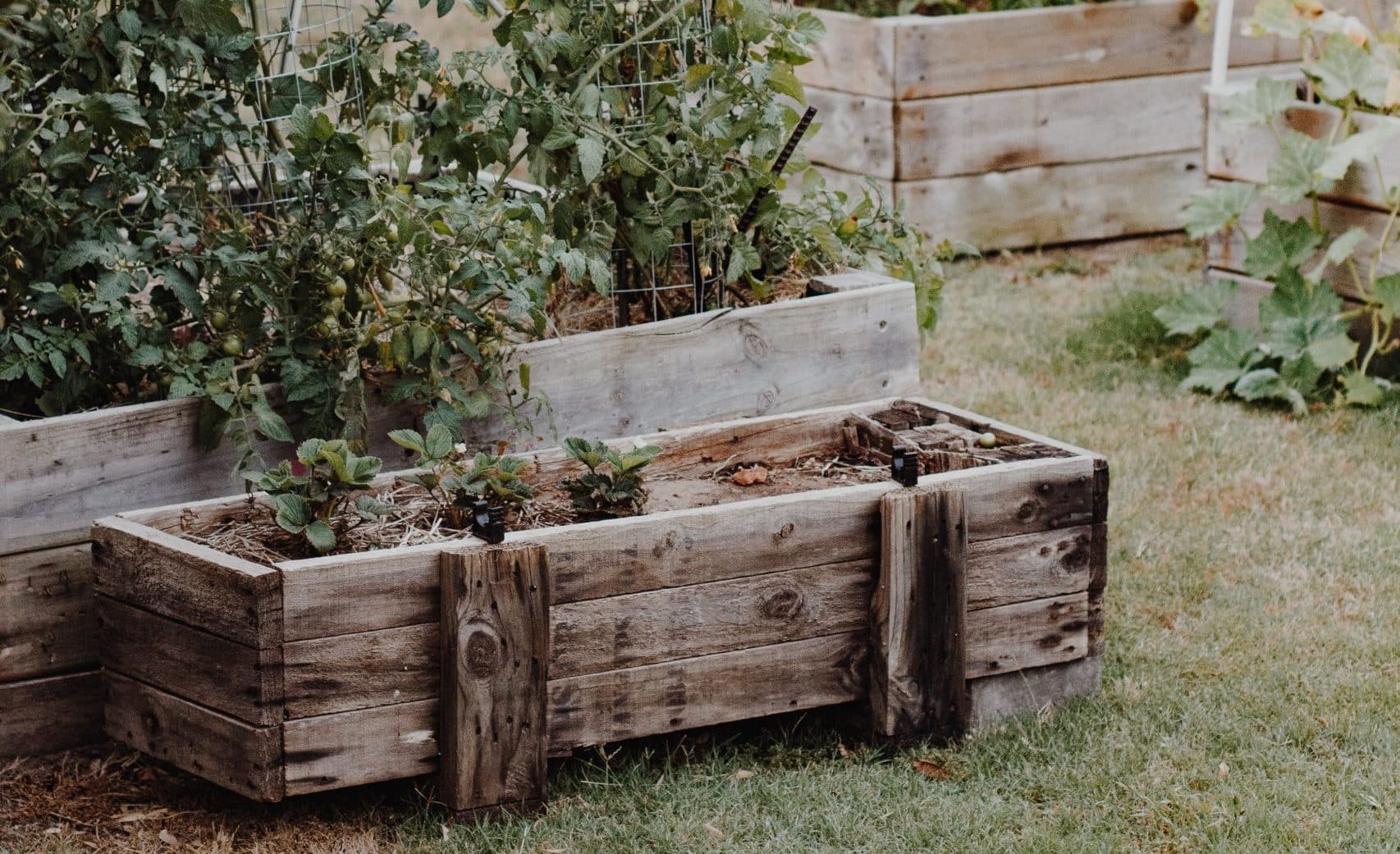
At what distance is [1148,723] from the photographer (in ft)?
10.3

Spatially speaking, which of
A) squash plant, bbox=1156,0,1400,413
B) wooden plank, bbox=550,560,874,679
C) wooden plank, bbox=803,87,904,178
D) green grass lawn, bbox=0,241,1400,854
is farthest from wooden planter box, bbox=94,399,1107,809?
wooden plank, bbox=803,87,904,178

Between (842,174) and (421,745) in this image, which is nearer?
(421,745)

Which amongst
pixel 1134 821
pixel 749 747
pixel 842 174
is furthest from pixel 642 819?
pixel 842 174

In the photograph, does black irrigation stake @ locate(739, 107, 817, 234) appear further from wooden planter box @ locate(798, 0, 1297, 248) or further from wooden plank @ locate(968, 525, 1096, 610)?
wooden planter box @ locate(798, 0, 1297, 248)

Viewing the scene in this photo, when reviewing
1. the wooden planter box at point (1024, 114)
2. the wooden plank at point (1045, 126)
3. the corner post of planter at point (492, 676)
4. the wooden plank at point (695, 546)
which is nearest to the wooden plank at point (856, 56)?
the wooden planter box at point (1024, 114)

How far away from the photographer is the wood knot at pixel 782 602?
297 centimetres

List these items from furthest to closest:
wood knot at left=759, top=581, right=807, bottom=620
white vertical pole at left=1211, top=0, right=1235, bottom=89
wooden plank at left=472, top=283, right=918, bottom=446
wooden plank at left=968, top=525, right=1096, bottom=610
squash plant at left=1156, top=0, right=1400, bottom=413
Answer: white vertical pole at left=1211, top=0, right=1235, bottom=89
squash plant at left=1156, top=0, right=1400, bottom=413
wooden plank at left=472, top=283, right=918, bottom=446
wooden plank at left=968, top=525, right=1096, bottom=610
wood knot at left=759, top=581, right=807, bottom=620

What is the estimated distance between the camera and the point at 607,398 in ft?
11.4

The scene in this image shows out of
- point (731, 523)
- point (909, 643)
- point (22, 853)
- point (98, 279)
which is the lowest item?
point (22, 853)

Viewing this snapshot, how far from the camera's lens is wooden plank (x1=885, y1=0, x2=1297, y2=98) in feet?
20.9

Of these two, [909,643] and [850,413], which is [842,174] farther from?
[909,643]

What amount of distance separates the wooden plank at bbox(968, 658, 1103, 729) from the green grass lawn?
0.03 m

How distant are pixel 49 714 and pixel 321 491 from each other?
2.38 ft

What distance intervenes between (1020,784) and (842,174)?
4159mm
